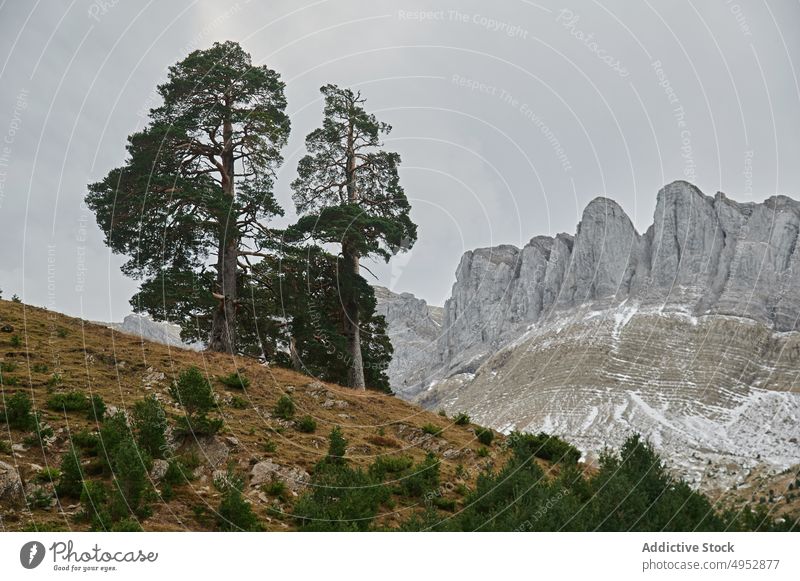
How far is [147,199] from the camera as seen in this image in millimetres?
27094

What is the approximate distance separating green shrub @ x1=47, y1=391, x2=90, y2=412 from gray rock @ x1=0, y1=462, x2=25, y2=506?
426 centimetres

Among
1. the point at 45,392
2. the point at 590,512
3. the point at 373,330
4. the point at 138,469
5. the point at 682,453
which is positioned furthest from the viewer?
the point at 682,453

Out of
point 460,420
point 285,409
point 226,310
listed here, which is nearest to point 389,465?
point 285,409

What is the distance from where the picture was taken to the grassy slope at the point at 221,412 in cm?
1492

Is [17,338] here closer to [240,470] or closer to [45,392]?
[45,392]

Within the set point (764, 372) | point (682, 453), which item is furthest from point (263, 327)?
point (764, 372)

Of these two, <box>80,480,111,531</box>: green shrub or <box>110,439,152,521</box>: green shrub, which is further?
<box>110,439,152,521</box>: green shrub

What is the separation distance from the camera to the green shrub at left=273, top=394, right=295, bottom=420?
72.2 ft

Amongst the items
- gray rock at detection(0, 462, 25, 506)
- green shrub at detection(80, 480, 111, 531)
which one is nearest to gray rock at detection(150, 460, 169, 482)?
green shrub at detection(80, 480, 111, 531)

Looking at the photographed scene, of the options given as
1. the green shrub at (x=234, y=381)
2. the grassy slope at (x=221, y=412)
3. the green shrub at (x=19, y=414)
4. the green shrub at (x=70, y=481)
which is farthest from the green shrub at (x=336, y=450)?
the green shrub at (x=19, y=414)

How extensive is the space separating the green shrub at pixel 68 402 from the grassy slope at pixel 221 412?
29cm

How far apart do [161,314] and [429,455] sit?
13373 millimetres

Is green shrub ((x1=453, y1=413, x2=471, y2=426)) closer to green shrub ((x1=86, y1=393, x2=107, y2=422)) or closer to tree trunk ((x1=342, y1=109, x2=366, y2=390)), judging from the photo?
tree trunk ((x1=342, y1=109, x2=366, y2=390))

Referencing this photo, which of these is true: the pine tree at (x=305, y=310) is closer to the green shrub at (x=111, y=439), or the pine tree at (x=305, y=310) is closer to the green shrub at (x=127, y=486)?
the green shrub at (x=111, y=439)
